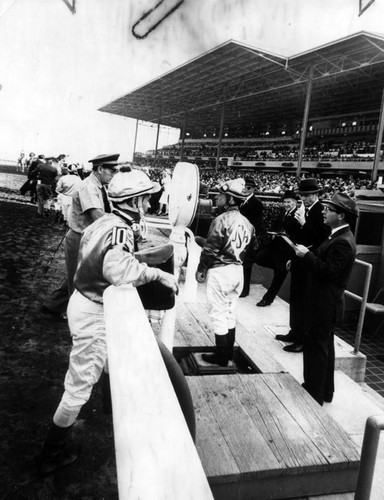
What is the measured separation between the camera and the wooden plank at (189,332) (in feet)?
11.6

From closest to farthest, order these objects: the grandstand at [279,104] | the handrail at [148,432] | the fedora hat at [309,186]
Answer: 1. the handrail at [148,432]
2. the fedora hat at [309,186]
3. the grandstand at [279,104]

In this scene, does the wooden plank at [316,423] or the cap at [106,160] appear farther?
the cap at [106,160]

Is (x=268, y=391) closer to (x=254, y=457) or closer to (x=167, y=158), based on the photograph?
(x=254, y=457)

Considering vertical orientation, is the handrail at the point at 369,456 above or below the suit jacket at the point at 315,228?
below

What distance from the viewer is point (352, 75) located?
26.6m

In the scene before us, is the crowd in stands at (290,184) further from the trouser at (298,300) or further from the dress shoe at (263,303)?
the trouser at (298,300)

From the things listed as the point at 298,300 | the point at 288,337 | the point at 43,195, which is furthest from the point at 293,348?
the point at 43,195

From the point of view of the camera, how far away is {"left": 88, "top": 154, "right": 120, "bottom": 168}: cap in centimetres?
404

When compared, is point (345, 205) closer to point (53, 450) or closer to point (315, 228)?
point (315, 228)

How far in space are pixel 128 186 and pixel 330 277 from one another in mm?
1895

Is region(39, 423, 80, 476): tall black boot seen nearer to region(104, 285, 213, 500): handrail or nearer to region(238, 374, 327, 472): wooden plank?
region(238, 374, 327, 472): wooden plank

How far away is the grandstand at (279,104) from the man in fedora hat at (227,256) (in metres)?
18.5

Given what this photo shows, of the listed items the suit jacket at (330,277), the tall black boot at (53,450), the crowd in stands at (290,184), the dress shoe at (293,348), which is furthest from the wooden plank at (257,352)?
the crowd in stands at (290,184)

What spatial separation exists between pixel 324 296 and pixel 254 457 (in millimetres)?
1758
